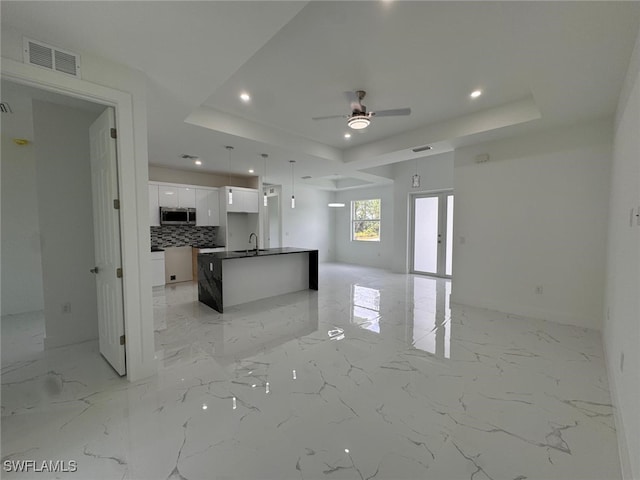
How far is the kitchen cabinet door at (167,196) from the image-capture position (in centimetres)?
622

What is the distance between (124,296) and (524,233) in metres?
5.33

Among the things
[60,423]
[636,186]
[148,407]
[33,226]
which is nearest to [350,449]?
[148,407]

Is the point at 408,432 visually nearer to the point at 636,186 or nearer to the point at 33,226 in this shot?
the point at 636,186

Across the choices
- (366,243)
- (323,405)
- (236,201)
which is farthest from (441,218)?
(323,405)

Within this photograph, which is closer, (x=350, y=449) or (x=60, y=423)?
(x=350, y=449)

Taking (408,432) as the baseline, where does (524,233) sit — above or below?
above

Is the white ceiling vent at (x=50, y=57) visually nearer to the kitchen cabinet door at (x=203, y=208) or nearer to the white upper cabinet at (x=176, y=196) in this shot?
the white upper cabinet at (x=176, y=196)

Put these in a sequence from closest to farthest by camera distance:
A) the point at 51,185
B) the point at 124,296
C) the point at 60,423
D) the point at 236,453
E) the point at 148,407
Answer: the point at 236,453 < the point at 60,423 < the point at 148,407 < the point at 124,296 < the point at 51,185

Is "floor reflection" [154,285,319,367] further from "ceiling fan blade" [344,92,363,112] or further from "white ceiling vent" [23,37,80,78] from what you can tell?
"ceiling fan blade" [344,92,363,112]

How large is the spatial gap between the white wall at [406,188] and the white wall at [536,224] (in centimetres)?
229

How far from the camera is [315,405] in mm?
2127

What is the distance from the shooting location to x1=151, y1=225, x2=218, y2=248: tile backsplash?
6.70 m

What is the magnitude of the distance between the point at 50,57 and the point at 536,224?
5.85 m

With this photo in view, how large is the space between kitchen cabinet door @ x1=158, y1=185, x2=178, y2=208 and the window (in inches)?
236
